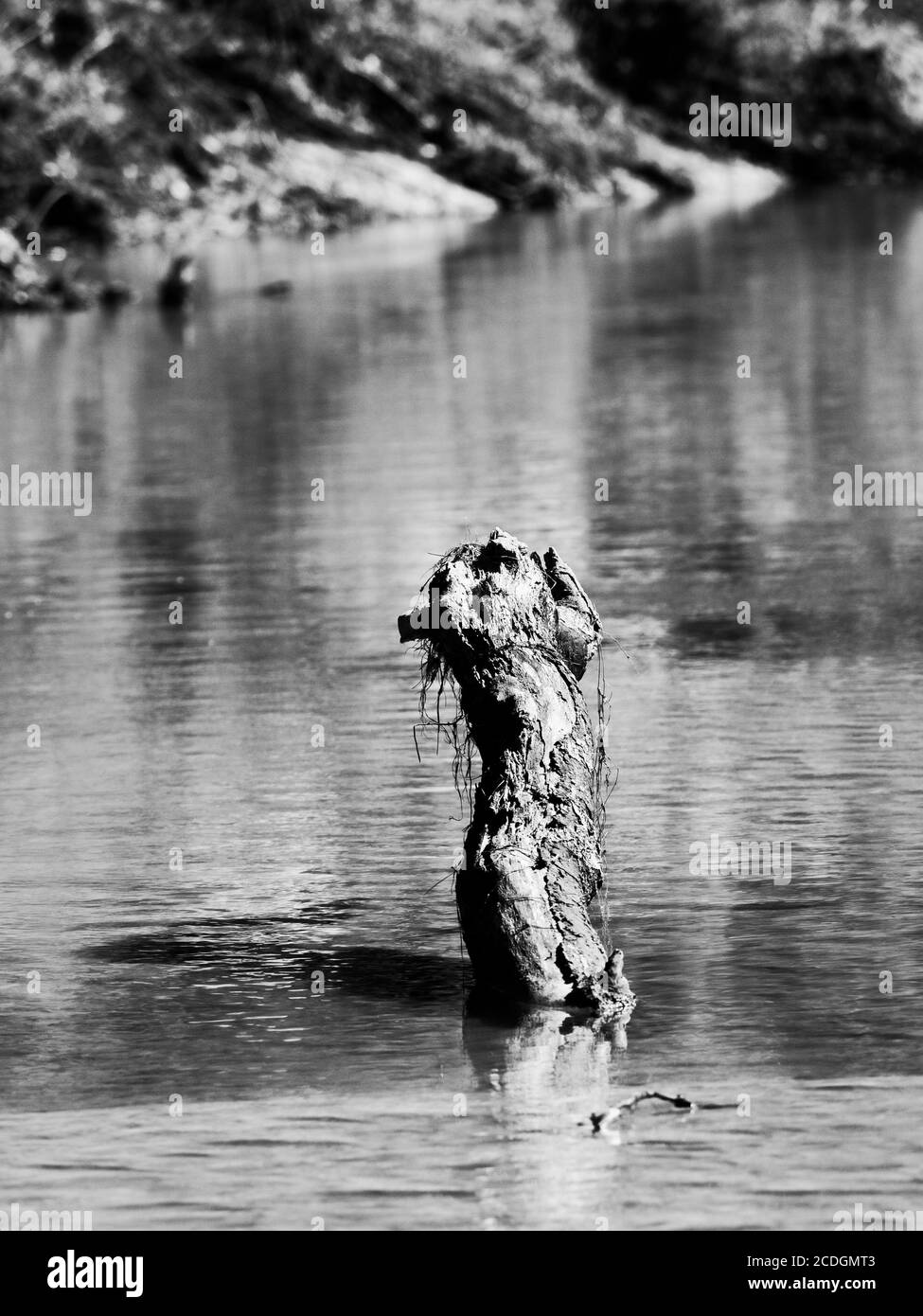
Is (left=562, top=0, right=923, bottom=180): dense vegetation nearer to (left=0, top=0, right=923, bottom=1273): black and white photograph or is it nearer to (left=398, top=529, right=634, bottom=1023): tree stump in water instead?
(left=0, top=0, right=923, bottom=1273): black and white photograph

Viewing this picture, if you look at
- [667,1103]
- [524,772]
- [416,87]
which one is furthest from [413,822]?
[416,87]

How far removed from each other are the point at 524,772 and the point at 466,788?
2.07 meters

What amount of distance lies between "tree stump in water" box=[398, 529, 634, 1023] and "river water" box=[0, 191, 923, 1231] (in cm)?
36

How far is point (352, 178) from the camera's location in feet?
275

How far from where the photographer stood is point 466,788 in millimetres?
14750

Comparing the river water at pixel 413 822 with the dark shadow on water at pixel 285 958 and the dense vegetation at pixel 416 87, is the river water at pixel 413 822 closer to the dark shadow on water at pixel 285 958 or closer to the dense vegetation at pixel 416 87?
the dark shadow on water at pixel 285 958

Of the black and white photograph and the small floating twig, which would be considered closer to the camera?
the black and white photograph

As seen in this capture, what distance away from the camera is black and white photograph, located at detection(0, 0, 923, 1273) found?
10.8m

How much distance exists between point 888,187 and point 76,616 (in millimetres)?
82149

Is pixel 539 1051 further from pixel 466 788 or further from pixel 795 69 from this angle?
pixel 795 69

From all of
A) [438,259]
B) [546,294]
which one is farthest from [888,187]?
[546,294]

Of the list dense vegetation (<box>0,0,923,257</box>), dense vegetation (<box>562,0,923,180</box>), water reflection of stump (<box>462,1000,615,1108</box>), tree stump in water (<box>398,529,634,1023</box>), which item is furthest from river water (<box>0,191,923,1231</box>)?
dense vegetation (<box>562,0,923,180</box>)

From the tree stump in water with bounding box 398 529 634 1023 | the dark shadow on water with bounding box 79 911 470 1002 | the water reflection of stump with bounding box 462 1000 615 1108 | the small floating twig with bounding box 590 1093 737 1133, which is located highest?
the tree stump in water with bounding box 398 529 634 1023

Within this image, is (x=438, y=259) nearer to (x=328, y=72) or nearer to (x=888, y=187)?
(x=328, y=72)
